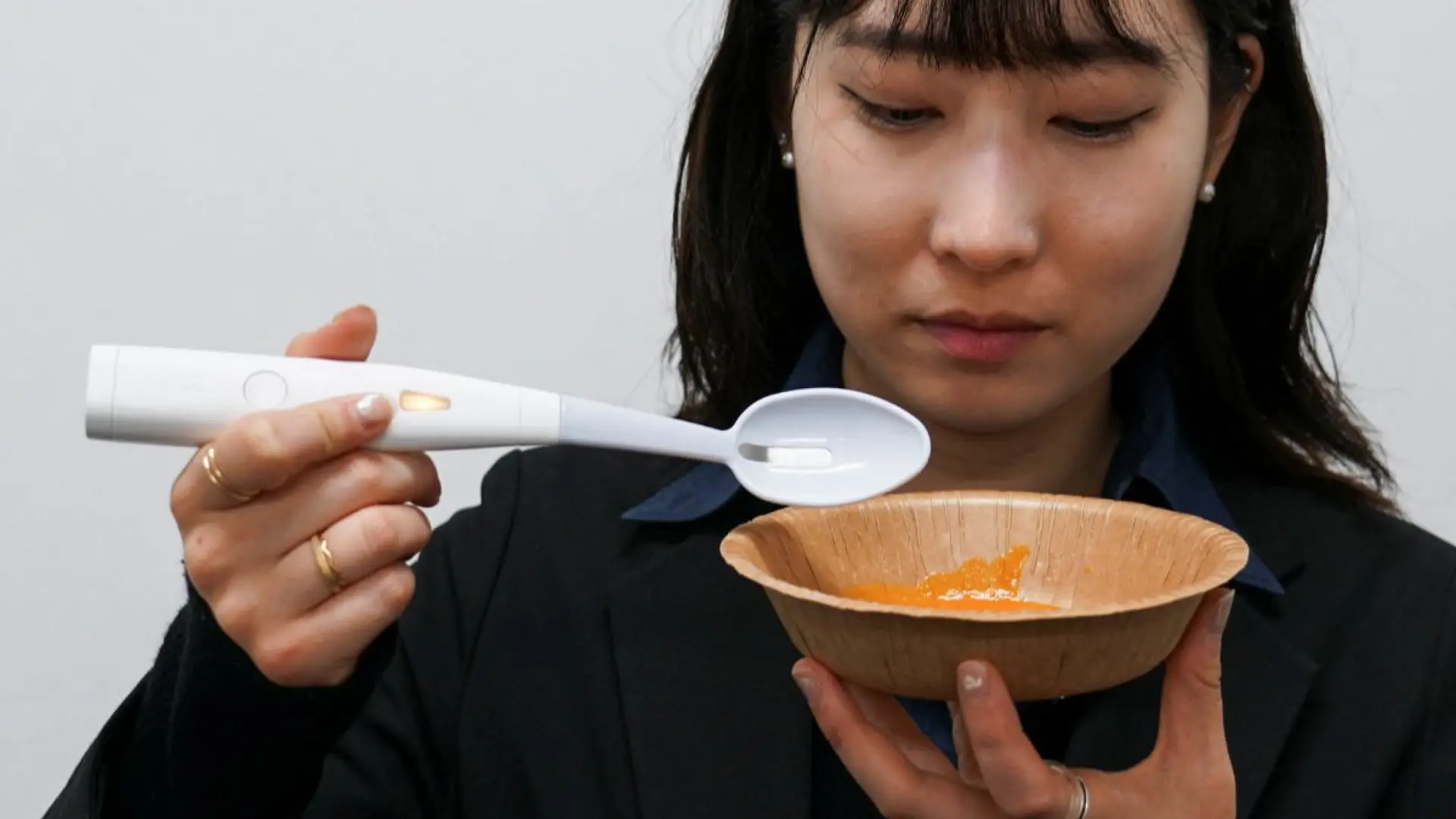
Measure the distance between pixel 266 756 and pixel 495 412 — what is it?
0.28 m

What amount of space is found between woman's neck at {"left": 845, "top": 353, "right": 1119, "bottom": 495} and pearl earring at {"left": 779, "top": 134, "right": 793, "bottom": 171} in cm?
17

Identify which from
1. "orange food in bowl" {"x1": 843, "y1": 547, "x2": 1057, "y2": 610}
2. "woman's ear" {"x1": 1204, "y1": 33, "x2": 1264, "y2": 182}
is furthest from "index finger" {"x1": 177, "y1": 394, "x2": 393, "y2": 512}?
"woman's ear" {"x1": 1204, "y1": 33, "x2": 1264, "y2": 182}

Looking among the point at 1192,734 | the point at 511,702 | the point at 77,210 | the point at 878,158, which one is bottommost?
the point at 511,702

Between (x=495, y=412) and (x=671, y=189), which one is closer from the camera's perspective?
(x=495, y=412)

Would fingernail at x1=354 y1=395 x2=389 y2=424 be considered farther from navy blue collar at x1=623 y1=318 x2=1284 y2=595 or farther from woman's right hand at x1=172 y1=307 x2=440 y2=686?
navy blue collar at x1=623 y1=318 x2=1284 y2=595

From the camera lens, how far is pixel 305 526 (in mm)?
844

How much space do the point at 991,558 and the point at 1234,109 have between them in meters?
0.39

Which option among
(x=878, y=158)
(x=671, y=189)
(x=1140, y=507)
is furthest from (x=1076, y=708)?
(x=671, y=189)

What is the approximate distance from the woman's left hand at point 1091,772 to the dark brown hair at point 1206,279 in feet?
1.39

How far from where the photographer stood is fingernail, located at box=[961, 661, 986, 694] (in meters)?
0.73

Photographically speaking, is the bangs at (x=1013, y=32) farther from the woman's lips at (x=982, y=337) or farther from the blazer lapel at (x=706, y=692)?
the blazer lapel at (x=706, y=692)

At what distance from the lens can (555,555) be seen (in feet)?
3.95

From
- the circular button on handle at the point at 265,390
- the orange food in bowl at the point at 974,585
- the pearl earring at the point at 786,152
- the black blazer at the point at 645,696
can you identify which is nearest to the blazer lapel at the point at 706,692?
the black blazer at the point at 645,696

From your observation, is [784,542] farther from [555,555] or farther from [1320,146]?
[1320,146]
